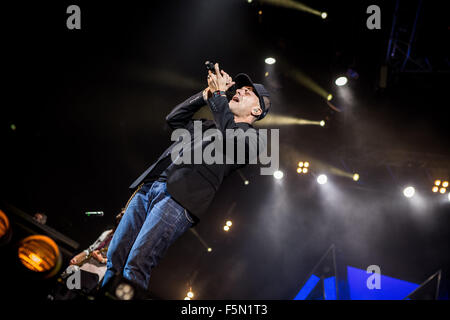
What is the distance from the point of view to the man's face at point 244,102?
230 cm

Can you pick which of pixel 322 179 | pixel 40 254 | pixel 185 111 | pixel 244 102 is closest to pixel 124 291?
pixel 40 254

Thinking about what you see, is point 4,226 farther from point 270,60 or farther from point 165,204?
point 270,60

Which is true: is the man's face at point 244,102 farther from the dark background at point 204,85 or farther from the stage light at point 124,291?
the dark background at point 204,85

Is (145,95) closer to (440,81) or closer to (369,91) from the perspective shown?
(369,91)

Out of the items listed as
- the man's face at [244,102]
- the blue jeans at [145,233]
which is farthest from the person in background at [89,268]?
the man's face at [244,102]

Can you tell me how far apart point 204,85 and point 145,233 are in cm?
429

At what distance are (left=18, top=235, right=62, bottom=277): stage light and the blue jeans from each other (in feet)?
1.38

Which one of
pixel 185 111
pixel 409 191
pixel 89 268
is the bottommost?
pixel 89 268

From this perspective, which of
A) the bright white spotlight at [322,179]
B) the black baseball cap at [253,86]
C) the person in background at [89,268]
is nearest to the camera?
the person in background at [89,268]

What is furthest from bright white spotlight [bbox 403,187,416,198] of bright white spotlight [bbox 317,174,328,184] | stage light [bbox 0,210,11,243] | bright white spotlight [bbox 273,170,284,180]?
stage light [bbox 0,210,11,243]

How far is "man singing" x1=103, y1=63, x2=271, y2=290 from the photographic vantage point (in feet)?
5.41

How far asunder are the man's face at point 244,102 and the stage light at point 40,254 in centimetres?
173

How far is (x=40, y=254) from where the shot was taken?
180 centimetres

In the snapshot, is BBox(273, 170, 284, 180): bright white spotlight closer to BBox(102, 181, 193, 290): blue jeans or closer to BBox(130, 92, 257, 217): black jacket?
BBox(130, 92, 257, 217): black jacket
